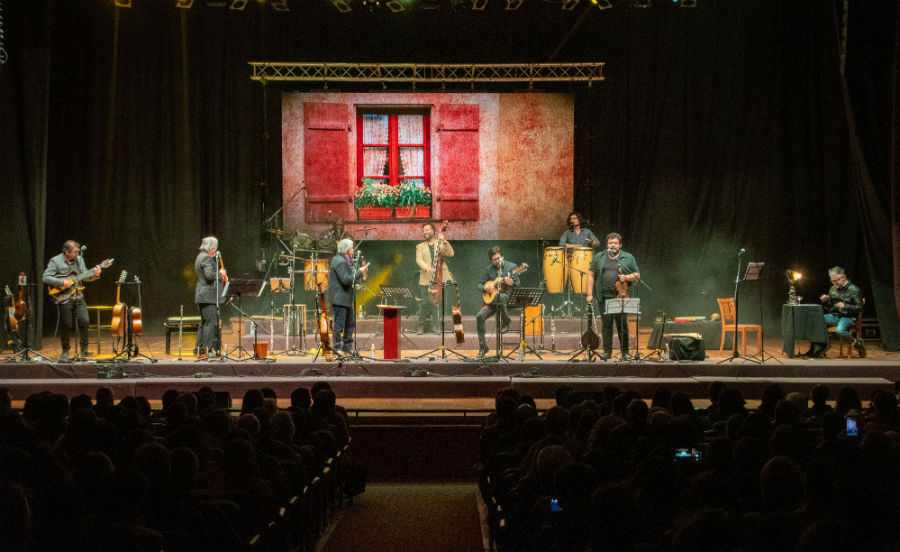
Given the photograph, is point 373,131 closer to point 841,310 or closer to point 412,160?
point 412,160

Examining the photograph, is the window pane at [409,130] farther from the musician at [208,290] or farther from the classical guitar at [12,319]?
the classical guitar at [12,319]

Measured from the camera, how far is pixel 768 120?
608 inches

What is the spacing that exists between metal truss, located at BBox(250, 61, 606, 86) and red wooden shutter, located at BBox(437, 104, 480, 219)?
0.67 m

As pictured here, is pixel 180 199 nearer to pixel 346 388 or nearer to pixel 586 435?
pixel 346 388

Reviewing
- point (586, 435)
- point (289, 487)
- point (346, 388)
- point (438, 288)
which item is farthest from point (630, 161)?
point (289, 487)

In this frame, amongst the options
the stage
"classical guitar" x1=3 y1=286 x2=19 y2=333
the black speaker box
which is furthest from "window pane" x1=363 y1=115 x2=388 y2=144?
the black speaker box

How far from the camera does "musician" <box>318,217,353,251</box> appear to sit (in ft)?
47.8

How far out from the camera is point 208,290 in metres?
11.4

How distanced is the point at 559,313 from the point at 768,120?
18.4 feet

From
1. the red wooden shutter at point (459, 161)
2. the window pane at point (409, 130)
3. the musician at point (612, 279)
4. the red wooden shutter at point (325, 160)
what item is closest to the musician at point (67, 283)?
the red wooden shutter at point (325, 160)

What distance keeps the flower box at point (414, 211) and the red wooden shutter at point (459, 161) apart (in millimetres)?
295

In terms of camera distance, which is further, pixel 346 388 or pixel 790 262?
pixel 790 262

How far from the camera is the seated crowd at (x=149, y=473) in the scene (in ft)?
11.2

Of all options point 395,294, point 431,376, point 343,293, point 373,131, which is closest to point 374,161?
point 373,131
